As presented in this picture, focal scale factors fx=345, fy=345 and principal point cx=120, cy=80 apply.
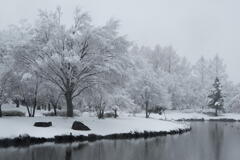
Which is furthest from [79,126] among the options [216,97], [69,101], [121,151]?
[216,97]

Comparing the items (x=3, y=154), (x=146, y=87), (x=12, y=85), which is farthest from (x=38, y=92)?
(x=146, y=87)

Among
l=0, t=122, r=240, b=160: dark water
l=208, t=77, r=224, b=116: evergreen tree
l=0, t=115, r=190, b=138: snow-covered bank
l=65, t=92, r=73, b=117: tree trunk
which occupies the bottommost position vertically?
l=0, t=122, r=240, b=160: dark water

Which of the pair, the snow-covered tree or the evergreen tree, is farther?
the evergreen tree

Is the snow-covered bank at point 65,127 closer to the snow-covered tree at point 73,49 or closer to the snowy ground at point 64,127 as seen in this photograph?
the snowy ground at point 64,127

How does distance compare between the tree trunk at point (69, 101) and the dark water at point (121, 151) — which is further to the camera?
the tree trunk at point (69, 101)

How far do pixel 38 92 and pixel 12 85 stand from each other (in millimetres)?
2701

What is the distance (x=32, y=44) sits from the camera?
31.3 metres

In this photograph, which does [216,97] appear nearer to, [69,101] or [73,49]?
[69,101]

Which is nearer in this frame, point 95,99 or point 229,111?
point 95,99

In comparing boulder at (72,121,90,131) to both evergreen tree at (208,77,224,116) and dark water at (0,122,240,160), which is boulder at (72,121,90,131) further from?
evergreen tree at (208,77,224,116)

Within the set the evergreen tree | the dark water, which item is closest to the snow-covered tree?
the dark water

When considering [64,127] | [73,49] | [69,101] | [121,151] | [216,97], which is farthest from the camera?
[216,97]

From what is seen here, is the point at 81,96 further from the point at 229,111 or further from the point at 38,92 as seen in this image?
the point at 229,111

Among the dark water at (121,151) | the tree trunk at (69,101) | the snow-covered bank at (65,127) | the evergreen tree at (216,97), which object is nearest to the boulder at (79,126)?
the snow-covered bank at (65,127)
